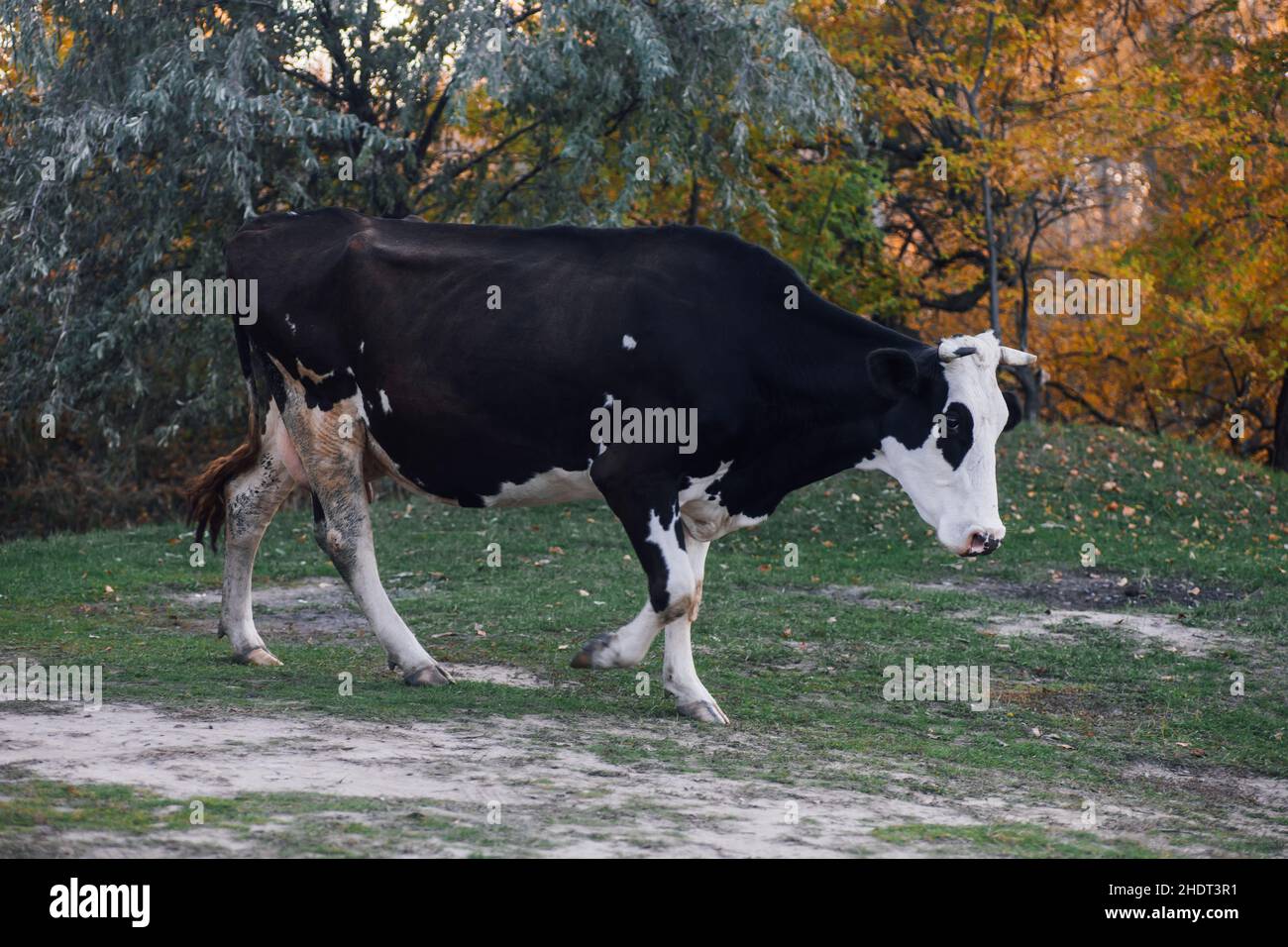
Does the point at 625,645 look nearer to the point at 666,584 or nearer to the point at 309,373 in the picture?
the point at 666,584

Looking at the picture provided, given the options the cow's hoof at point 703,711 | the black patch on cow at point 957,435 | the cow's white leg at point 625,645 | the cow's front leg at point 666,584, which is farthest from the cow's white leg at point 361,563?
the black patch on cow at point 957,435

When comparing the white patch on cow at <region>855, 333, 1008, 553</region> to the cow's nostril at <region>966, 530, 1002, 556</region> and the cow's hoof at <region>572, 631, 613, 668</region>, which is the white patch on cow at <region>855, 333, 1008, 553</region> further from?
the cow's hoof at <region>572, 631, 613, 668</region>

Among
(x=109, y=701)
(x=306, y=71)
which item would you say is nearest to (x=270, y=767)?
(x=109, y=701)

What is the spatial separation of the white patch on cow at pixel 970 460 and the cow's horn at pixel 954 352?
0.08 ft

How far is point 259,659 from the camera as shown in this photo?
9.18 meters

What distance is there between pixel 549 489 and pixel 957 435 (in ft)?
6.96

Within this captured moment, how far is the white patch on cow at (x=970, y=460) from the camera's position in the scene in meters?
8.05

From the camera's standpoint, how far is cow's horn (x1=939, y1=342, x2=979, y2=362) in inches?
313

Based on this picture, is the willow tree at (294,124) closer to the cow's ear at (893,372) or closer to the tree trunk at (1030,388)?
the tree trunk at (1030,388)

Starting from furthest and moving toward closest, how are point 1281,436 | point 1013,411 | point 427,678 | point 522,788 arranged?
1. point 1281,436
2. point 1013,411
3. point 427,678
4. point 522,788

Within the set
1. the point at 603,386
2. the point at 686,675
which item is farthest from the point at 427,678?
the point at 603,386

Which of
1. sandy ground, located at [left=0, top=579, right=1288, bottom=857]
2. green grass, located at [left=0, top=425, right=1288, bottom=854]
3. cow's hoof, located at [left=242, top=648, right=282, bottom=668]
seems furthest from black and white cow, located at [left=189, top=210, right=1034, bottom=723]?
sandy ground, located at [left=0, top=579, right=1288, bottom=857]

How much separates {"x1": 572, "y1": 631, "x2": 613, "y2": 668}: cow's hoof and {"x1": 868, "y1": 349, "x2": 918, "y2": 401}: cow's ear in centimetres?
186
